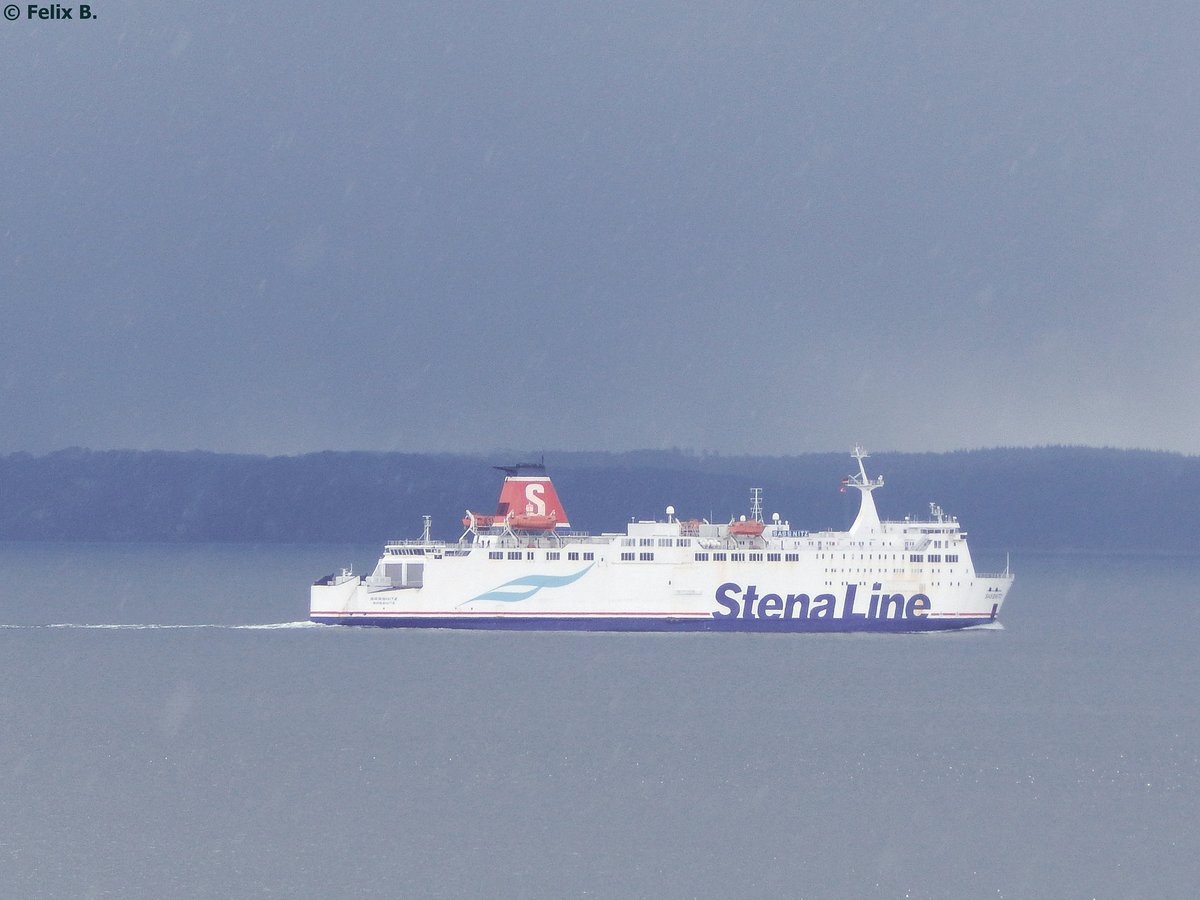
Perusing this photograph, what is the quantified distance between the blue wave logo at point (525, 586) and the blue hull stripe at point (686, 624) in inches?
27.0

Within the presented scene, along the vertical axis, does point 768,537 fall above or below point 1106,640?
above

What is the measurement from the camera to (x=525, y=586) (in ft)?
178

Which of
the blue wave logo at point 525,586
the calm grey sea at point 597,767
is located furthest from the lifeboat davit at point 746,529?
the blue wave logo at point 525,586

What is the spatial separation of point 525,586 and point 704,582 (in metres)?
6.17

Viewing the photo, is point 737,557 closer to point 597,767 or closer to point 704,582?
point 704,582

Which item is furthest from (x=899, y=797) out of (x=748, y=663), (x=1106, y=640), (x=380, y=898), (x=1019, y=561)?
(x=1019, y=561)

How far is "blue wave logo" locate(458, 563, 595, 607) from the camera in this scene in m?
54.0

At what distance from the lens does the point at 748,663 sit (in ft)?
162

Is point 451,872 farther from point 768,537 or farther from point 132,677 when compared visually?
point 768,537

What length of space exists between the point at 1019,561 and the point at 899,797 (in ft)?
485

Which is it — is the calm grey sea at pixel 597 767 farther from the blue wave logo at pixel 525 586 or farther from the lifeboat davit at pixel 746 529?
the lifeboat davit at pixel 746 529

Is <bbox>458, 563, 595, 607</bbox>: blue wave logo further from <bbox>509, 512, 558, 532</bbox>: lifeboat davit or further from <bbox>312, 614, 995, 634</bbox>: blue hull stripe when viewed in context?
<bbox>509, 512, 558, 532</bbox>: lifeboat davit

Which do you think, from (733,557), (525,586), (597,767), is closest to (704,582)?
(733,557)

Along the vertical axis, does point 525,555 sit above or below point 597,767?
above
